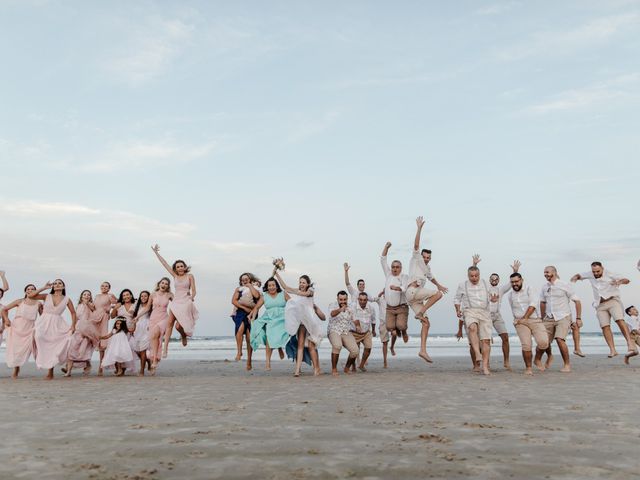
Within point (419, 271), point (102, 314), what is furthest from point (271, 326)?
point (102, 314)

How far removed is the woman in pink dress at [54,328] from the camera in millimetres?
12961

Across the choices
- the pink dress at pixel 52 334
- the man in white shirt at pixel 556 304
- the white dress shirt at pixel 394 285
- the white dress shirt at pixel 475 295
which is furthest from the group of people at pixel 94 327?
the man in white shirt at pixel 556 304

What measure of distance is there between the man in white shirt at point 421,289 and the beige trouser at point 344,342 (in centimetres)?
171

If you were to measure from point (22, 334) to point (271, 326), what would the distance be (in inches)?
211

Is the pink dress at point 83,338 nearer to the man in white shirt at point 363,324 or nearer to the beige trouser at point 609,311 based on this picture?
the man in white shirt at point 363,324

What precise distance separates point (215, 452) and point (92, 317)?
10.4 meters

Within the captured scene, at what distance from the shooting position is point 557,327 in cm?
1270

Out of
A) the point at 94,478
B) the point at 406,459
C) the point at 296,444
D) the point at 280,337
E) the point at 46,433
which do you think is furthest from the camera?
the point at 280,337

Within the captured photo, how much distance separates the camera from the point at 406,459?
4.41m

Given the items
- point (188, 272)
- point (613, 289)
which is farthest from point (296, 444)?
point (613, 289)

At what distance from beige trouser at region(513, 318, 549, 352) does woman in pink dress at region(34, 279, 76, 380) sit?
9.20m

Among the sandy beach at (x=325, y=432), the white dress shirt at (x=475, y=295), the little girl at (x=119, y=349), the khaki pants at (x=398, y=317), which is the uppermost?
the white dress shirt at (x=475, y=295)

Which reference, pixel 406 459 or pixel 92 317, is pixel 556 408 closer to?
pixel 406 459

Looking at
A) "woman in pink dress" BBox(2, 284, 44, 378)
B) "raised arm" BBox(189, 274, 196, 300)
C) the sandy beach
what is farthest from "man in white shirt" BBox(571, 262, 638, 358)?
"woman in pink dress" BBox(2, 284, 44, 378)
